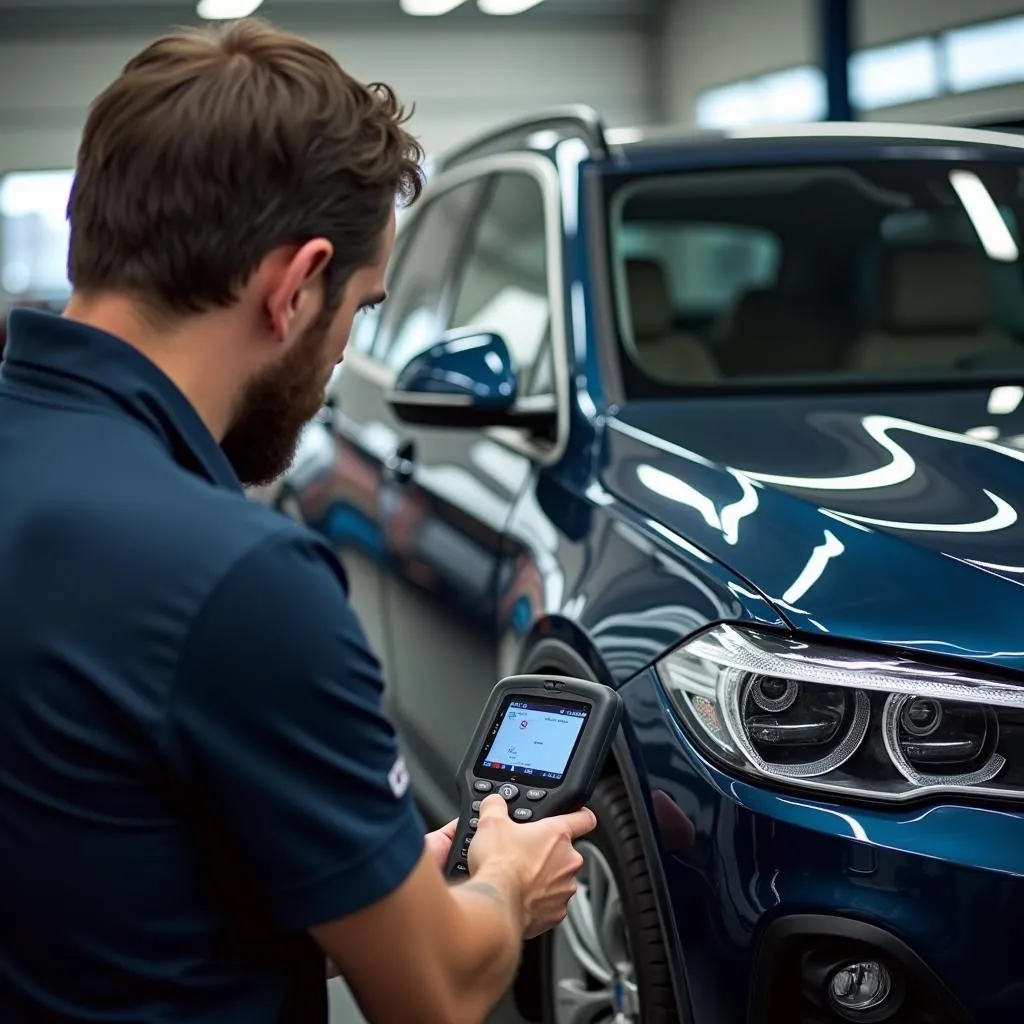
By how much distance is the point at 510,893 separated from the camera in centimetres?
142

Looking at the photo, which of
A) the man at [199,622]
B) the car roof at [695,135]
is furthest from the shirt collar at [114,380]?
the car roof at [695,135]

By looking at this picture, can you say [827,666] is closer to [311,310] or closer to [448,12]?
[311,310]

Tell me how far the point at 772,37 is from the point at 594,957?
49.4 feet

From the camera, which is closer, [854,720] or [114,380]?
[114,380]

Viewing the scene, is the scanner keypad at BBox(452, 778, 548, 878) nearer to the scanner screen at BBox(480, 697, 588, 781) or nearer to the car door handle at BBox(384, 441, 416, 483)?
the scanner screen at BBox(480, 697, 588, 781)

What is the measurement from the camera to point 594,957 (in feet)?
7.56

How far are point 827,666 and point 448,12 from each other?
1747 cm

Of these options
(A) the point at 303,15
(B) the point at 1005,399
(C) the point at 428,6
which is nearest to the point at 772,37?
(C) the point at 428,6

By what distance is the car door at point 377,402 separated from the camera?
366 cm

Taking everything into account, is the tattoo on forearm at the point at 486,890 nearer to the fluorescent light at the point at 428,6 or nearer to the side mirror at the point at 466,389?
the side mirror at the point at 466,389

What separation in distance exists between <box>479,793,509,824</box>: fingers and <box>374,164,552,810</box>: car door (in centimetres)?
121

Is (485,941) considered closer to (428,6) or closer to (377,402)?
(377,402)

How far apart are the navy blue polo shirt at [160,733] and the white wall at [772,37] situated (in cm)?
1030

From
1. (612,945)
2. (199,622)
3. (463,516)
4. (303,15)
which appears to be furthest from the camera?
(303,15)
